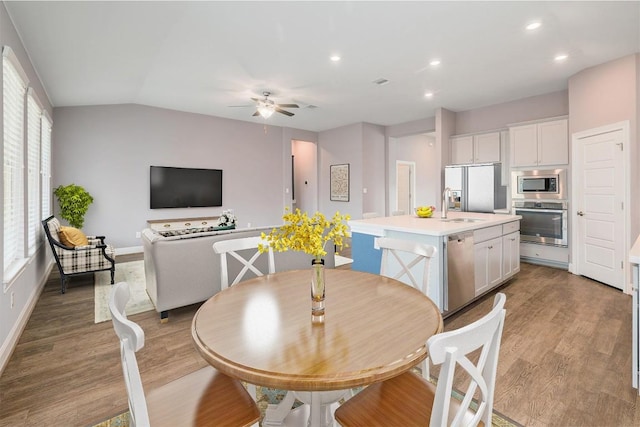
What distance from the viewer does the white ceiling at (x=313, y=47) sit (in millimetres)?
2762

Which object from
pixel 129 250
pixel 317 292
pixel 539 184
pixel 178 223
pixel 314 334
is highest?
pixel 539 184

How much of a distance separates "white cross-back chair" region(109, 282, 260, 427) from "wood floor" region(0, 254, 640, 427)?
91 centimetres

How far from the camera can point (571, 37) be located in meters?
3.33

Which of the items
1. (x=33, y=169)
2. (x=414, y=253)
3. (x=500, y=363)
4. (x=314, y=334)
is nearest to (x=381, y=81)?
(x=414, y=253)

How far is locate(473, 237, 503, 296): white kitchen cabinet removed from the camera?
3.21 metres

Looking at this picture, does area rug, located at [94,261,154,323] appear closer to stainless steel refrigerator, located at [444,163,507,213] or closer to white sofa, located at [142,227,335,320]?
white sofa, located at [142,227,335,320]

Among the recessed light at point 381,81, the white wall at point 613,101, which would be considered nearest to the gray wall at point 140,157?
the recessed light at point 381,81

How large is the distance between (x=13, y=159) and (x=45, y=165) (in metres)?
2.05

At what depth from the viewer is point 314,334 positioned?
114cm

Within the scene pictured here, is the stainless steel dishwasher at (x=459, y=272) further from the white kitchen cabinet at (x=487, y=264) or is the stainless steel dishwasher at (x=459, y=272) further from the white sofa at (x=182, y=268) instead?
the white sofa at (x=182, y=268)

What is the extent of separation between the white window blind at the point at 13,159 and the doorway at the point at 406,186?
783cm

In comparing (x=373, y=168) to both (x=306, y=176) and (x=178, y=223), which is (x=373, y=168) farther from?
(x=178, y=223)

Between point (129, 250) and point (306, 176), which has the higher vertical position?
point (306, 176)

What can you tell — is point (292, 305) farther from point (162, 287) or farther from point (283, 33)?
point (283, 33)
